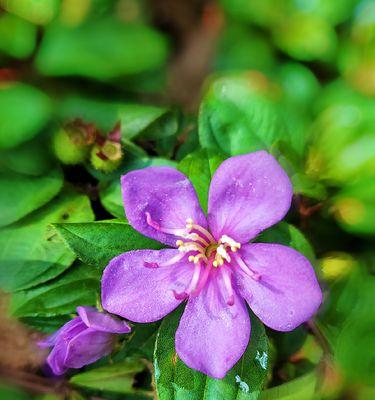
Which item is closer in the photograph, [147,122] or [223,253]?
[223,253]

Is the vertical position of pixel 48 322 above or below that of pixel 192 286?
below

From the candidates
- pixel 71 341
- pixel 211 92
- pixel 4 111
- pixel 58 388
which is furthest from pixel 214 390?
pixel 4 111

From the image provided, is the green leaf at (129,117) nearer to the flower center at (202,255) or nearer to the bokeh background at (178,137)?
the bokeh background at (178,137)

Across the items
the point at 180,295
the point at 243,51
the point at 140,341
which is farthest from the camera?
the point at 243,51

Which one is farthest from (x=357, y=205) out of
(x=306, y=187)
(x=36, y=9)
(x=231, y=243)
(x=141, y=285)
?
(x=36, y=9)

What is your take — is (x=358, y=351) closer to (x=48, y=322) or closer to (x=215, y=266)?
(x=215, y=266)

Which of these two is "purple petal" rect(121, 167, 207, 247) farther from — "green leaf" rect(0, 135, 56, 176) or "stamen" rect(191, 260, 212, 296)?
"green leaf" rect(0, 135, 56, 176)

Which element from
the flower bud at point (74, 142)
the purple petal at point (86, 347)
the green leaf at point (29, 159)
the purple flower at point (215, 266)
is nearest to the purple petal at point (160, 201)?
the purple flower at point (215, 266)

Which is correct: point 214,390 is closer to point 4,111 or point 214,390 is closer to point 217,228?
point 217,228
